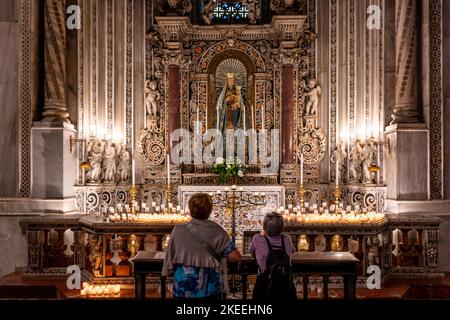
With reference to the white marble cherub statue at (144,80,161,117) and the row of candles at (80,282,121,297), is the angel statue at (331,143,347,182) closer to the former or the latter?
the white marble cherub statue at (144,80,161,117)

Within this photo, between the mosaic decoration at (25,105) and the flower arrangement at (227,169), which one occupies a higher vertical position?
the mosaic decoration at (25,105)

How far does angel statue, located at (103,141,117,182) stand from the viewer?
44.2ft

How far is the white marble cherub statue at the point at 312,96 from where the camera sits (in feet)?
50.4

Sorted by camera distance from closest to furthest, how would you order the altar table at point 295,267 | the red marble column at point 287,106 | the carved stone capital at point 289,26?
1. the altar table at point 295,267
2. the carved stone capital at point 289,26
3. the red marble column at point 287,106

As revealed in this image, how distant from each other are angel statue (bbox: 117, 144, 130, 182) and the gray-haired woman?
9925mm

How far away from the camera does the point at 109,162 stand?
13586 mm

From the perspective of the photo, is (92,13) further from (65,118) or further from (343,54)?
(343,54)

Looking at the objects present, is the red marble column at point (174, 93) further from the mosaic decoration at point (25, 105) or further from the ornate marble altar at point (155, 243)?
the ornate marble altar at point (155, 243)

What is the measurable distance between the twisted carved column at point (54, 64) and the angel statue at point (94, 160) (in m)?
1.94

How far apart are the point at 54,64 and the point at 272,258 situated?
764cm

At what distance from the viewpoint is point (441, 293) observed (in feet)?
24.3

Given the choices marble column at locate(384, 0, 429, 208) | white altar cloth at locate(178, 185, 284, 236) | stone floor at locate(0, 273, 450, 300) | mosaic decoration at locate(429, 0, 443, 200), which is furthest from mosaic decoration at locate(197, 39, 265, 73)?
stone floor at locate(0, 273, 450, 300)

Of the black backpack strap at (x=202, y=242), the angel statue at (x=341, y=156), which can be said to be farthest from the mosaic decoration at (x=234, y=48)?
the black backpack strap at (x=202, y=242)

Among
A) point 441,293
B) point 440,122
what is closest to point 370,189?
point 440,122
